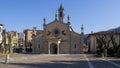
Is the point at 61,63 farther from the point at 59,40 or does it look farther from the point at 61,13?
the point at 61,13

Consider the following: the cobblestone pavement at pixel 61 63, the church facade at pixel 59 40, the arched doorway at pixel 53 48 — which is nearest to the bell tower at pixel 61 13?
the church facade at pixel 59 40

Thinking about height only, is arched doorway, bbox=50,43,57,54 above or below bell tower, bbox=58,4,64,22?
below

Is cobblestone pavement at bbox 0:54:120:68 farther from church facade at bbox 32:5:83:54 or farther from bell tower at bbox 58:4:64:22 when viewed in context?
bell tower at bbox 58:4:64:22

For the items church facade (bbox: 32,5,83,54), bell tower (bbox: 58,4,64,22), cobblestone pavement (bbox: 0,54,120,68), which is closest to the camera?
cobblestone pavement (bbox: 0,54,120,68)

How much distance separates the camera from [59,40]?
242ft

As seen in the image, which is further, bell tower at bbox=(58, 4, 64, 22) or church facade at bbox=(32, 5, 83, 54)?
bell tower at bbox=(58, 4, 64, 22)

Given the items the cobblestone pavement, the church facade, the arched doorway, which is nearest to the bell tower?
the church facade

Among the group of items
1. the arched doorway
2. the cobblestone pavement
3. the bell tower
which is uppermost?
the bell tower

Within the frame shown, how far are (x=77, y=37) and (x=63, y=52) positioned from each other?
5.53 metres

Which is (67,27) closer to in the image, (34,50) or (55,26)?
(55,26)

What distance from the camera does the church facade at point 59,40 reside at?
74.4 m

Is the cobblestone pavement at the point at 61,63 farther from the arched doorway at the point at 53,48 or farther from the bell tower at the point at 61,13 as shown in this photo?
the bell tower at the point at 61,13

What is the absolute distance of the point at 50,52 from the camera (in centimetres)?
7481

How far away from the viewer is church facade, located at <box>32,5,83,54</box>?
2928 inches
